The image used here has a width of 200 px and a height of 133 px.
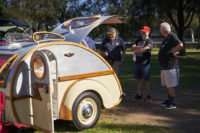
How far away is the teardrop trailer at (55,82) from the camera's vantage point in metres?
3.62

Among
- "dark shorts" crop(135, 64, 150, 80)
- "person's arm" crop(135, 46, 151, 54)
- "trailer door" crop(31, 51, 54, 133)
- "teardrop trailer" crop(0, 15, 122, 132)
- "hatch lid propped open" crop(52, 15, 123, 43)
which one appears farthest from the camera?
"dark shorts" crop(135, 64, 150, 80)

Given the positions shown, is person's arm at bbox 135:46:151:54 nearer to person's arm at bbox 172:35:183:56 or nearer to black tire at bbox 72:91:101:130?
person's arm at bbox 172:35:183:56

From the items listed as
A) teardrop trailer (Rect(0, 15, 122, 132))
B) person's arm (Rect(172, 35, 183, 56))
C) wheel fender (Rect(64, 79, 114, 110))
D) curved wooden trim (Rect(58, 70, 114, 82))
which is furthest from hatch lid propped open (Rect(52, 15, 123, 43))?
person's arm (Rect(172, 35, 183, 56))

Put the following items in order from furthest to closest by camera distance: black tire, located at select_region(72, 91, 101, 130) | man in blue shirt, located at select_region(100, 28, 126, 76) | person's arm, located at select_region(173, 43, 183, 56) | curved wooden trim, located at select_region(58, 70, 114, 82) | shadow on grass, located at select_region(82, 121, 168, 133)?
man in blue shirt, located at select_region(100, 28, 126, 76), person's arm, located at select_region(173, 43, 183, 56), shadow on grass, located at select_region(82, 121, 168, 133), black tire, located at select_region(72, 91, 101, 130), curved wooden trim, located at select_region(58, 70, 114, 82)

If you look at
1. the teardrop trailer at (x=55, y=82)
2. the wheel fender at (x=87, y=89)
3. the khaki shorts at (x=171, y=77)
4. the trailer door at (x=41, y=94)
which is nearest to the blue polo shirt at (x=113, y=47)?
the khaki shorts at (x=171, y=77)

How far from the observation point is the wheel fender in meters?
4.04

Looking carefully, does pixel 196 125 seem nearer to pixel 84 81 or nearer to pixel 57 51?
pixel 84 81

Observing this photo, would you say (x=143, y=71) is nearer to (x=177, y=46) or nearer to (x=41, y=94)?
(x=177, y=46)

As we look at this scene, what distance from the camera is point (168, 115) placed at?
5.32 metres

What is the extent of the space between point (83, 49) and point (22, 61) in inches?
44.5

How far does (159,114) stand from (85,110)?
6.29 feet

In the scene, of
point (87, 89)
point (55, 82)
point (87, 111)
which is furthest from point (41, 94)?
point (87, 111)

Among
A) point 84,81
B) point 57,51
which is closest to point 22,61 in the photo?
point 57,51

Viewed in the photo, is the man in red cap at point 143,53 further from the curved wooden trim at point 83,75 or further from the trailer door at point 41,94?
the trailer door at point 41,94
